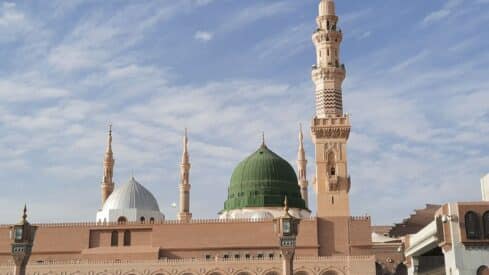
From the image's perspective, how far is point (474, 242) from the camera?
99.4 feet

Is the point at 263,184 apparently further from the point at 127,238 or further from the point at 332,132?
the point at 127,238

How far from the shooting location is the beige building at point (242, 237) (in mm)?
46344

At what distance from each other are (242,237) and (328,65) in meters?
14.0

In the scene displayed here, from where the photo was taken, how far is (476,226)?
1200 inches

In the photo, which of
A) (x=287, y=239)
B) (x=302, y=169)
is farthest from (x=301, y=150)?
(x=287, y=239)

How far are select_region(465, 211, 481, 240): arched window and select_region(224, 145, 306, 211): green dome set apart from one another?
2581cm

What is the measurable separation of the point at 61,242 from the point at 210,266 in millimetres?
10700

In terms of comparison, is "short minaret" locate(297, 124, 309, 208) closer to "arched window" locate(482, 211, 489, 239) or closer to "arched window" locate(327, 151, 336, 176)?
"arched window" locate(327, 151, 336, 176)

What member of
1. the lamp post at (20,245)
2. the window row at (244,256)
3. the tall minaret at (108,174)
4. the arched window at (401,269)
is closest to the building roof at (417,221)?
the arched window at (401,269)

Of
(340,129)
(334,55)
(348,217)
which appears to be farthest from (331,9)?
(348,217)

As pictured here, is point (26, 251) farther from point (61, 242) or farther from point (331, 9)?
point (331, 9)

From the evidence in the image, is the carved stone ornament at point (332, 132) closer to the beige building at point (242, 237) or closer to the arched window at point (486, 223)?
the beige building at point (242, 237)

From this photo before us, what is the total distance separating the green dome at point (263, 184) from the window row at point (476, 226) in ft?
84.7

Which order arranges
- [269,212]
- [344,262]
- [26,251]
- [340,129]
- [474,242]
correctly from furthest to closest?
[269,212], [340,129], [344,262], [26,251], [474,242]
